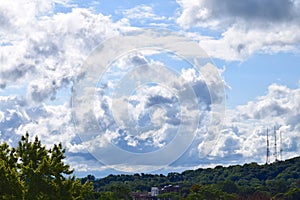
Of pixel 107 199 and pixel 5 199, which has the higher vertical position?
pixel 107 199

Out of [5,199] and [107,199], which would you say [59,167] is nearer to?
[5,199]

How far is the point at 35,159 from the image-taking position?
71.6 m

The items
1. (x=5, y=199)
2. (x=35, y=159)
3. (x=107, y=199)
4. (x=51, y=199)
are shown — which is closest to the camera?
(x=5, y=199)

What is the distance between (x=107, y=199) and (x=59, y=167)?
427 ft

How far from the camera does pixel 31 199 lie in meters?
64.4

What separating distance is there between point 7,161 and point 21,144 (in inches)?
89.1

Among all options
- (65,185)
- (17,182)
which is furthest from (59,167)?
(17,182)

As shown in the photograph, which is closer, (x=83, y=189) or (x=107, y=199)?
(x=83, y=189)

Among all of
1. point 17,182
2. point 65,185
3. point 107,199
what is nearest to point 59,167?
point 65,185

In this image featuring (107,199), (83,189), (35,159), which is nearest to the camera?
(35,159)

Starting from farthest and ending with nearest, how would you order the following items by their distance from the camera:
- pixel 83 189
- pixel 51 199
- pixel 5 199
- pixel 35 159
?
pixel 83 189
pixel 35 159
pixel 51 199
pixel 5 199

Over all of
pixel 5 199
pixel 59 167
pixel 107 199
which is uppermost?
pixel 107 199

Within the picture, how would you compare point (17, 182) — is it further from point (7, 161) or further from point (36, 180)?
point (7, 161)

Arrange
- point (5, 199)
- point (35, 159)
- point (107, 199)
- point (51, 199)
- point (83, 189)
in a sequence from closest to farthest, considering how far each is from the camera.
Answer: point (5, 199)
point (51, 199)
point (35, 159)
point (83, 189)
point (107, 199)
